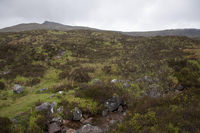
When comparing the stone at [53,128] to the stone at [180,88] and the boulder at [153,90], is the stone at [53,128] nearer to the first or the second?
the boulder at [153,90]

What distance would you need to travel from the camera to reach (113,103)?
10.3m

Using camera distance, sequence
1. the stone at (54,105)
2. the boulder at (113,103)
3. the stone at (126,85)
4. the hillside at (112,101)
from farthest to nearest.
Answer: the stone at (126,85) → the boulder at (113,103) → the stone at (54,105) → the hillside at (112,101)

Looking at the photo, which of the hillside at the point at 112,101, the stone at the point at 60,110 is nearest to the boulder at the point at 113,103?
the hillside at the point at 112,101

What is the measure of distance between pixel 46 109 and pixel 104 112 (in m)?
4.81

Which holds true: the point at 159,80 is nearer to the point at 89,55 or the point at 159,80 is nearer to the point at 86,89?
the point at 86,89

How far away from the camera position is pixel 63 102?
9.56 metres

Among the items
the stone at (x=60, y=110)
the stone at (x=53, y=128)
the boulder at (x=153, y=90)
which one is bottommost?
the stone at (x=53, y=128)

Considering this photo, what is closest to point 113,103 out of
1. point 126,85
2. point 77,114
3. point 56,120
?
point 126,85

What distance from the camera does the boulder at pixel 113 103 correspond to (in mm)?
10109

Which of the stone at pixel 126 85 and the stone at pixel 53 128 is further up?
the stone at pixel 126 85

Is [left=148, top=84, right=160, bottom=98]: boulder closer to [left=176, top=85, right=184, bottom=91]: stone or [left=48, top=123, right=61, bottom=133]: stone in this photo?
[left=176, top=85, right=184, bottom=91]: stone

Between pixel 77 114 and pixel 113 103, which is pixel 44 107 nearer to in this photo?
pixel 77 114

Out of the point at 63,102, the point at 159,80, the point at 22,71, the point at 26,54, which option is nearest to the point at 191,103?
the point at 159,80

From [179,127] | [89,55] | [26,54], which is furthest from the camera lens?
[89,55]
